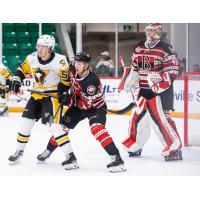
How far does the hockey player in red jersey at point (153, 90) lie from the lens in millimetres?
4430

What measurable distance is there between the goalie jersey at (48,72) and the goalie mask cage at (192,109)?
144 centimetres


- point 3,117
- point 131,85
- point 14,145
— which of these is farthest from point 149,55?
point 3,117

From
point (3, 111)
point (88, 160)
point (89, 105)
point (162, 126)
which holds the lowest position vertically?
point (88, 160)

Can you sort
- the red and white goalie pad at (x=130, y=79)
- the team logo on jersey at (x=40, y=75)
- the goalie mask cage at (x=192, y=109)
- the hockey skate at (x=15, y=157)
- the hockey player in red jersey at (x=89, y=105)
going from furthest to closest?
the goalie mask cage at (x=192, y=109)
the red and white goalie pad at (x=130, y=79)
the hockey skate at (x=15, y=157)
the team logo on jersey at (x=40, y=75)
the hockey player in red jersey at (x=89, y=105)

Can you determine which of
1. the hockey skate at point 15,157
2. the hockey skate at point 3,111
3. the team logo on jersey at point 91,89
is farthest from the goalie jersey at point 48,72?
the hockey skate at point 3,111

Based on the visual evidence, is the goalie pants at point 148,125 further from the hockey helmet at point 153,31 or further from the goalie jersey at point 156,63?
the hockey helmet at point 153,31

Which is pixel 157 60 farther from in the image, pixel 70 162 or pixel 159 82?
pixel 70 162

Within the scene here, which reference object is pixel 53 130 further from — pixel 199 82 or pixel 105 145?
pixel 199 82

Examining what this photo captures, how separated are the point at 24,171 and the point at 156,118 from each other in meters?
0.99

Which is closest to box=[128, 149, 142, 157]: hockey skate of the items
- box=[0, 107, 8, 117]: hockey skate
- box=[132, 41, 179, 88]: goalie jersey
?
box=[132, 41, 179, 88]: goalie jersey

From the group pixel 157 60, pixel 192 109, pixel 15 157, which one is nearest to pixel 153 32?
pixel 157 60

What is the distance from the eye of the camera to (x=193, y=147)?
5164 mm

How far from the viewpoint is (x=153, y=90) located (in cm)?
439

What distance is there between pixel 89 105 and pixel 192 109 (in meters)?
1.43
